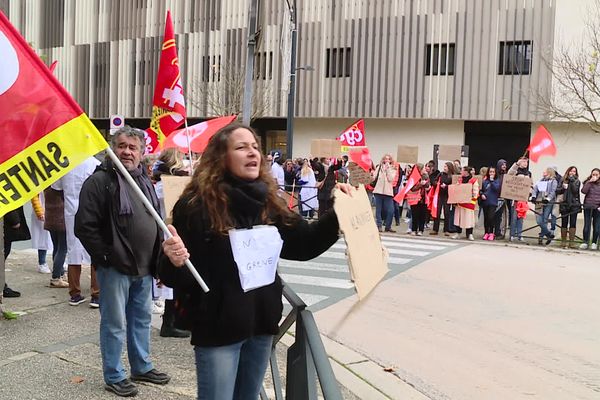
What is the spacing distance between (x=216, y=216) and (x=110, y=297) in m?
1.81

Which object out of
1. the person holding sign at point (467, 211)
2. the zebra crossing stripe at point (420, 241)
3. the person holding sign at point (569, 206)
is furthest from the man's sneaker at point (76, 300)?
the person holding sign at point (569, 206)

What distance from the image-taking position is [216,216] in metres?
2.64

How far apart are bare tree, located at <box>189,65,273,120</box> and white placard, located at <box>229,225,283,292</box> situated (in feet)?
99.0

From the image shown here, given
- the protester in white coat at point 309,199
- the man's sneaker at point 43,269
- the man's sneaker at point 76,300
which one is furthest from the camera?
the protester in white coat at point 309,199

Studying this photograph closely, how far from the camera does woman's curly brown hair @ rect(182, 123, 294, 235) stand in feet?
8.72

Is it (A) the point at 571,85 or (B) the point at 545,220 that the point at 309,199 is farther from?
(A) the point at 571,85

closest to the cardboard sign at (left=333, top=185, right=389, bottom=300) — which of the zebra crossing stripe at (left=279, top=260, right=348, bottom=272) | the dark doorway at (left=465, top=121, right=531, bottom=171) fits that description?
the zebra crossing stripe at (left=279, top=260, right=348, bottom=272)

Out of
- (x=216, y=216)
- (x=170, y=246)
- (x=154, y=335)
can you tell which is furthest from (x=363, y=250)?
(x=154, y=335)

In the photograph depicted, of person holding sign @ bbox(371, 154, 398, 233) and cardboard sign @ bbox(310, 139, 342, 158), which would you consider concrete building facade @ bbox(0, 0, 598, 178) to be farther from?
person holding sign @ bbox(371, 154, 398, 233)

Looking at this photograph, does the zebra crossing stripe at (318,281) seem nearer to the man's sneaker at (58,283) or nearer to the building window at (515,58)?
the man's sneaker at (58,283)

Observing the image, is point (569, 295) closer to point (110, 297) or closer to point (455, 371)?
point (455, 371)

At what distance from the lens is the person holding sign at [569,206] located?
13.7 meters

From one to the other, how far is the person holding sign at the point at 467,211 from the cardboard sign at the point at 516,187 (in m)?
0.64

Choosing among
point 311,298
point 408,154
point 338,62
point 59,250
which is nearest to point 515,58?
point 338,62
